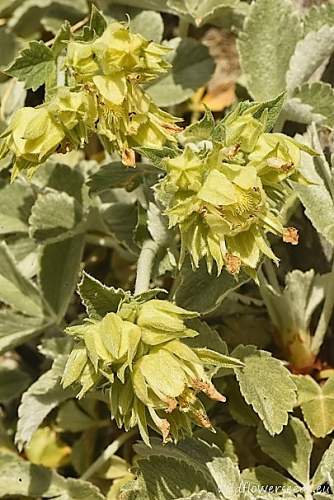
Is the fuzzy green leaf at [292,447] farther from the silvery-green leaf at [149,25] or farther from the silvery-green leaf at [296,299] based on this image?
the silvery-green leaf at [149,25]

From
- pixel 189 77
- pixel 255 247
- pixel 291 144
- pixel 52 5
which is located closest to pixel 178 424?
pixel 255 247

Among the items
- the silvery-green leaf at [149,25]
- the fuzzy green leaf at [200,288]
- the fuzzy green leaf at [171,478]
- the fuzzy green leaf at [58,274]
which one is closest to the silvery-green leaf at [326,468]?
the fuzzy green leaf at [171,478]

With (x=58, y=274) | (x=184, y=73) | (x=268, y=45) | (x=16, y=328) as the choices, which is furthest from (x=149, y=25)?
(x=16, y=328)

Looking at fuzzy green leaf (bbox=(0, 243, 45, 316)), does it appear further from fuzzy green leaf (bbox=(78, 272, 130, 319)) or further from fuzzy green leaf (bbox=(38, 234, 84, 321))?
fuzzy green leaf (bbox=(78, 272, 130, 319))

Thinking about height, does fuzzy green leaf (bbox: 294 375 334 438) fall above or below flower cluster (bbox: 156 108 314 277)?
below

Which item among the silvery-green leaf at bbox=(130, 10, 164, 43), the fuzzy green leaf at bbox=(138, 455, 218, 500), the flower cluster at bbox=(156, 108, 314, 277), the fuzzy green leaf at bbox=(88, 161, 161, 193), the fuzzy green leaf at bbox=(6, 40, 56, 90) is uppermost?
the fuzzy green leaf at bbox=(6, 40, 56, 90)

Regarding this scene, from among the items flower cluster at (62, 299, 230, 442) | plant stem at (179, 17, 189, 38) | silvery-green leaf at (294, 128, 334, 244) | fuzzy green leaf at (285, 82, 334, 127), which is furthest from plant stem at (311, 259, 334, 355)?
plant stem at (179, 17, 189, 38)

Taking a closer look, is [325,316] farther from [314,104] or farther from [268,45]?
[268,45]
